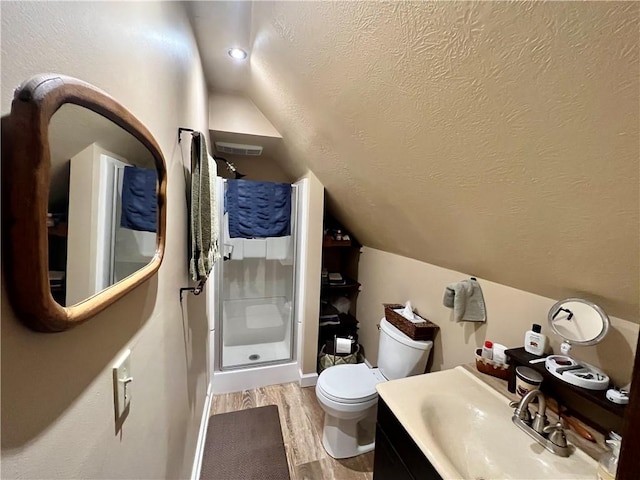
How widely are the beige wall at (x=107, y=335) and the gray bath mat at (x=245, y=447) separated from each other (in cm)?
56

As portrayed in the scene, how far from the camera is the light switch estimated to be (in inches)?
23.2

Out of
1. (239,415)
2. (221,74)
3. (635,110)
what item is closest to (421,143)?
(635,110)

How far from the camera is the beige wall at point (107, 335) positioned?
33 centimetres

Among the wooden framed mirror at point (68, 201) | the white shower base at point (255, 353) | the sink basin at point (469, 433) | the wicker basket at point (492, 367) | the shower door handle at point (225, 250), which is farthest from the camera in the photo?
the white shower base at point (255, 353)

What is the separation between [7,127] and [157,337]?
75 cm

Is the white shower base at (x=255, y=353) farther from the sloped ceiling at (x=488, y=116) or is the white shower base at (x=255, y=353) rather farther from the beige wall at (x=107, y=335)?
the sloped ceiling at (x=488, y=116)

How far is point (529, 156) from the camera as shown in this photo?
2.50ft

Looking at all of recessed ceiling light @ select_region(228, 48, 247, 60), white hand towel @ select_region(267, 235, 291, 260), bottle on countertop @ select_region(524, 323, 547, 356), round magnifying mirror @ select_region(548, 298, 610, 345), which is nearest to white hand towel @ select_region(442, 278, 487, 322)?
bottle on countertop @ select_region(524, 323, 547, 356)

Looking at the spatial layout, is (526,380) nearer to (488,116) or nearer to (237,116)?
(488,116)

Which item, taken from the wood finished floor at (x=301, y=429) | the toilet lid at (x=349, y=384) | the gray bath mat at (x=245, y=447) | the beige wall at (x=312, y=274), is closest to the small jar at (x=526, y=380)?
the toilet lid at (x=349, y=384)

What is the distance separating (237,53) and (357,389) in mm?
2150

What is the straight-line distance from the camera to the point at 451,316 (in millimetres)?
1613

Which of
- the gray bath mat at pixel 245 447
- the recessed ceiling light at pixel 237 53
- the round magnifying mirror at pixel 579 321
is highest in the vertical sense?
the recessed ceiling light at pixel 237 53

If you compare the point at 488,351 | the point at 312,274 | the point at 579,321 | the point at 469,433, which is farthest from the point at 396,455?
the point at 312,274
